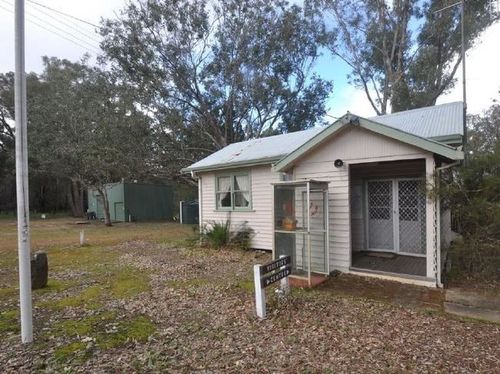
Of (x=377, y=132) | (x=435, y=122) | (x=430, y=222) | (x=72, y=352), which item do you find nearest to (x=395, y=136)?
(x=377, y=132)

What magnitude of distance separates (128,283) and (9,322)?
2257mm

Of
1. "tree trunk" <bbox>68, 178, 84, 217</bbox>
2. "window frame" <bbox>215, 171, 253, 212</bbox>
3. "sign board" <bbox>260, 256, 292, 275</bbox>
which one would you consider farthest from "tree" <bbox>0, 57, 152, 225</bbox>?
"sign board" <bbox>260, 256, 292, 275</bbox>

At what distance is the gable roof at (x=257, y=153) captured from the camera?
32.3 feet

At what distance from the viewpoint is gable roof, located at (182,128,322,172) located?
32.3 ft

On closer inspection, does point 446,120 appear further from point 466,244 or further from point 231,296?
point 231,296

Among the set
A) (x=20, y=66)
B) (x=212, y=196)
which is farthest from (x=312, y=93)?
(x=20, y=66)

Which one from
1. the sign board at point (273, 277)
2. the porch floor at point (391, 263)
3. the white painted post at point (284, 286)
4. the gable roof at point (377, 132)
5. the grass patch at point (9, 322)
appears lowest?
the grass patch at point (9, 322)

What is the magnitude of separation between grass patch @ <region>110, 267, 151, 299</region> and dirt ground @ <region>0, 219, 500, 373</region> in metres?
0.04

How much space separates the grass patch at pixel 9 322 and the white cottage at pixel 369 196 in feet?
14.4

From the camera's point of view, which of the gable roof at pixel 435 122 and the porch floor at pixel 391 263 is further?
the porch floor at pixel 391 263

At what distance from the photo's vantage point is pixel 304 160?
25.0ft

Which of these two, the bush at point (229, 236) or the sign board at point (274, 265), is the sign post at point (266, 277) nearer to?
the sign board at point (274, 265)

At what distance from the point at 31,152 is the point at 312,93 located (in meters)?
20.2

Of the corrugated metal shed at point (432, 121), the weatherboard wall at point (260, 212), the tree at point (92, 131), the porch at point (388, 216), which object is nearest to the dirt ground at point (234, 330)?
the porch at point (388, 216)
